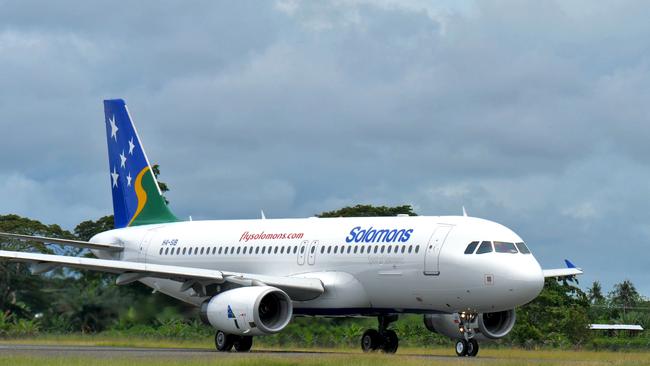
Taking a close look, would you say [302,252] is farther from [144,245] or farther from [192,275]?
[144,245]

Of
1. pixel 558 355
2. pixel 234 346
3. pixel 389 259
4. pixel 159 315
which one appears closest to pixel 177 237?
pixel 159 315

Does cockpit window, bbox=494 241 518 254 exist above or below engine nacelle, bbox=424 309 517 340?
above

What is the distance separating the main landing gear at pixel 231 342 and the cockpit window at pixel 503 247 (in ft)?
28.5

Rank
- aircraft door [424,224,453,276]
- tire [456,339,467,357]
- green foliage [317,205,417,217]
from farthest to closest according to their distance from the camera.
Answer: green foliage [317,205,417,217]
tire [456,339,467,357]
aircraft door [424,224,453,276]

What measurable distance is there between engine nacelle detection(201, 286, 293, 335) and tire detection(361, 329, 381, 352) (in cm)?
390

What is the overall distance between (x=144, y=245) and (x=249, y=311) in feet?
38.8

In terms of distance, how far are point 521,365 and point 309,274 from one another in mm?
12539

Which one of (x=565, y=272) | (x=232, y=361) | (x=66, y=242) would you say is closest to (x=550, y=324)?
(x=565, y=272)

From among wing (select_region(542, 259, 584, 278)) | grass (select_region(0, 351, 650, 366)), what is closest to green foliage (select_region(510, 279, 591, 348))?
wing (select_region(542, 259, 584, 278))

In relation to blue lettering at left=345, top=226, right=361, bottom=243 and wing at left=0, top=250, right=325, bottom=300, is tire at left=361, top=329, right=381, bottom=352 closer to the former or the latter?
Result: wing at left=0, top=250, right=325, bottom=300

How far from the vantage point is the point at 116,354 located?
38719 millimetres

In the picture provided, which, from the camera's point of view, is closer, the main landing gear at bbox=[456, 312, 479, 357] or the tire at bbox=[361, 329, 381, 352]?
the main landing gear at bbox=[456, 312, 479, 357]

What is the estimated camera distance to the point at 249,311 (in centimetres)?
3984

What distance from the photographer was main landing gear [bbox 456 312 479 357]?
1587 inches
